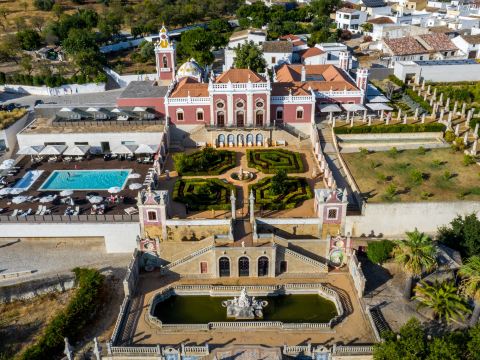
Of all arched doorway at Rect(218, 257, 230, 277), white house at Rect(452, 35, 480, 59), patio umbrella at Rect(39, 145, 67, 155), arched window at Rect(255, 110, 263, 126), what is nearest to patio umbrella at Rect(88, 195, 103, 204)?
patio umbrella at Rect(39, 145, 67, 155)

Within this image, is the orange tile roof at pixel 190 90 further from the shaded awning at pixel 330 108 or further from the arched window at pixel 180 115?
the shaded awning at pixel 330 108

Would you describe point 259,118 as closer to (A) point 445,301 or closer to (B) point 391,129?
(B) point 391,129

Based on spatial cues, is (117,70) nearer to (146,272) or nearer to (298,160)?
(298,160)

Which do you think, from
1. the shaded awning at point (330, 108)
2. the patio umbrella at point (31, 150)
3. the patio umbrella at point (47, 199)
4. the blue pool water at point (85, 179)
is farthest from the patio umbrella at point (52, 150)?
the shaded awning at point (330, 108)

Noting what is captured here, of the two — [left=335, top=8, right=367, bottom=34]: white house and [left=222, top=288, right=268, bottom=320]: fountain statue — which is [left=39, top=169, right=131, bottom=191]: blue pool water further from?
[left=335, top=8, right=367, bottom=34]: white house

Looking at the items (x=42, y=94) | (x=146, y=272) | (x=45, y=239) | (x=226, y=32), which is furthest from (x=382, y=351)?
(x=226, y=32)
